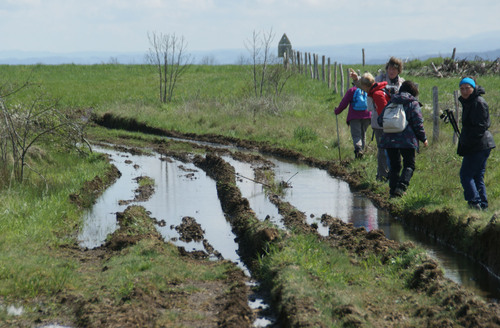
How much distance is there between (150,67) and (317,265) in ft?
163

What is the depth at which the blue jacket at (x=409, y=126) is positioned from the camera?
10.4 m

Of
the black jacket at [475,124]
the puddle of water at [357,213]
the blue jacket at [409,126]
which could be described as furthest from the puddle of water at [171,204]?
the black jacket at [475,124]

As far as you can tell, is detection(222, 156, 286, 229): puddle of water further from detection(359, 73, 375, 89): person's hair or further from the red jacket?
detection(359, 73, 375, 89): person's hair

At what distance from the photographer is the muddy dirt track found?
561cm

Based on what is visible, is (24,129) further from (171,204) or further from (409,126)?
(409,126)

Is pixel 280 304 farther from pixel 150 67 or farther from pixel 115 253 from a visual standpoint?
pixel 150 67

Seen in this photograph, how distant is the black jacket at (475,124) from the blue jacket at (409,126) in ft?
3.78

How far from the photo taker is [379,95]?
38.3 ft

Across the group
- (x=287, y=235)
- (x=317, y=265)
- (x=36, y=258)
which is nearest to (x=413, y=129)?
(x=287, y=235)

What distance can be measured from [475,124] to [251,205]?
14.1 ft

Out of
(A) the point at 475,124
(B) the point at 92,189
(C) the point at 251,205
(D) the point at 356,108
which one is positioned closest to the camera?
(A) the point at 475,124

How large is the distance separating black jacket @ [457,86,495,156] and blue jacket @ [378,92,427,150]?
115 centimetres

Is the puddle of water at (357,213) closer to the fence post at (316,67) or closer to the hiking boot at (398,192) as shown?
the hiking boot at (398,192)

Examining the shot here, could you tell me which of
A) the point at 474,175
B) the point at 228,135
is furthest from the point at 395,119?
the point at 228,135
